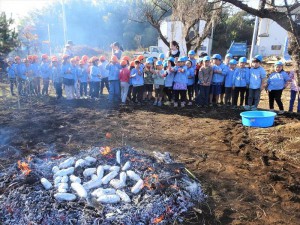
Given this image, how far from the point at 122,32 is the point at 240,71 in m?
36.1

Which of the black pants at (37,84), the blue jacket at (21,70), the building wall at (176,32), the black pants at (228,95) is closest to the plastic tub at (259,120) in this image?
the black pants at (228,95)

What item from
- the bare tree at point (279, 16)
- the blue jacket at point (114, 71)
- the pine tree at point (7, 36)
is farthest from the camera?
the pine tree at point (7, 36)

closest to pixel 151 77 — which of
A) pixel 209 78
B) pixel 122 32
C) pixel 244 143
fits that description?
pixel 209 78

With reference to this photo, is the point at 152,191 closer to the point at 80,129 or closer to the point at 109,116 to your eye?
the point at 80,129

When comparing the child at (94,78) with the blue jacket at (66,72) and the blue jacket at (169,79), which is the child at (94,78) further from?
the blue jacket at (169,79)

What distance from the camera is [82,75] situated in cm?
998

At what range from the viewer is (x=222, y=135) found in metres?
6.14

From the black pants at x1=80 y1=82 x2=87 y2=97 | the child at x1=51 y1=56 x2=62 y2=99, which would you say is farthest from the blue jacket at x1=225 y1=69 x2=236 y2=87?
the child at x1=51 y1=56 x2=62 y2=99

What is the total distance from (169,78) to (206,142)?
11.6 feet

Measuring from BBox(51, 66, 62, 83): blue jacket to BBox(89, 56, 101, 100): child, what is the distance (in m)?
1.19

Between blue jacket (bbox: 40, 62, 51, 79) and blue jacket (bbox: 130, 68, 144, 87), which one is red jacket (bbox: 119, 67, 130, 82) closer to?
blue jacket (bbox: 130, 68, 144, 87)

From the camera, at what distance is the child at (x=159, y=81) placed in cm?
871

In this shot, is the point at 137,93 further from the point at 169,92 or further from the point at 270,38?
the point at 270,38

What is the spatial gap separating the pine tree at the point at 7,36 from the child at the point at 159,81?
9118 millimetres
